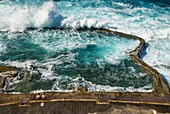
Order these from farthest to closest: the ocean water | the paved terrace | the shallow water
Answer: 1. the ocean water
2. the shallow water
3. the paved terrace

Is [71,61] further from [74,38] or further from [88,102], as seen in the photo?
[88,102]

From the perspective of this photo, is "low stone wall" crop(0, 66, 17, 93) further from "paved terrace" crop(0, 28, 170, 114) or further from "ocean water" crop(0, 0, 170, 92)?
"paved terrace" crop(0, 28, 170, 114)

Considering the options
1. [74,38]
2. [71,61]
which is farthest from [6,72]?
[74,38]

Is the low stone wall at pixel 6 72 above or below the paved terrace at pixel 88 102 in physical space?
below

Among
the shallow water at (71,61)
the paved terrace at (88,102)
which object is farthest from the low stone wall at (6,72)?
the paved terrace at (88,102)

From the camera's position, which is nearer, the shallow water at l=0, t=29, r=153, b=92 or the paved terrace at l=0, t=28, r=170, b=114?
the paved terrace at l=0, t=28, r=170, b=114

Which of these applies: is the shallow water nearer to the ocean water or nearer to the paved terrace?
the ocean water

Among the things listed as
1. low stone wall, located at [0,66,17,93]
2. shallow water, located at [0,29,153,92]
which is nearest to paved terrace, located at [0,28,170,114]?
shallow water, located at [0,29,153,92]

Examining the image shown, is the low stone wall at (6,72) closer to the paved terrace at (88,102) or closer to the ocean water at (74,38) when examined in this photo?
the ocean water at (74,38)

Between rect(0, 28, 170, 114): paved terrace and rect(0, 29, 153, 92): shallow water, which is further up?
rect(0, 28, 170, 114): paved terrace

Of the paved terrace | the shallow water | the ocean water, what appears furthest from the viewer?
the ocean water
